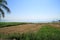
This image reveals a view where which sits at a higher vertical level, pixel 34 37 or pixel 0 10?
pixel 0 10

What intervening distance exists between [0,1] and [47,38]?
6.58 metres

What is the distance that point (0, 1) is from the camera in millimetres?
14305

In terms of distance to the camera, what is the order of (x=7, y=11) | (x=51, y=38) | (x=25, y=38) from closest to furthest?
(x=25, y=38) → (x=51, y=38) → (x=7, y=11)

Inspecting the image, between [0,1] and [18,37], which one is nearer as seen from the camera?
[18,37]

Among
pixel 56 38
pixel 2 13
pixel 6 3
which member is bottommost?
pixel 56 38

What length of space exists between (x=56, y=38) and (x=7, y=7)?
6.37m

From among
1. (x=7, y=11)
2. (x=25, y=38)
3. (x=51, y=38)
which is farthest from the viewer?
(x=7, y=11)

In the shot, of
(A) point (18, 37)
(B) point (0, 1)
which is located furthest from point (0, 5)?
(A) point (18, 37)

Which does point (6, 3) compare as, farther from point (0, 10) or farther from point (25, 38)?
point (25, 38)

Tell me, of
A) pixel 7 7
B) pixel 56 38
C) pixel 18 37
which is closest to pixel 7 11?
pixel 7 7

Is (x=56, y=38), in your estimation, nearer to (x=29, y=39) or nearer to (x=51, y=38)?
(x=51, y=38)

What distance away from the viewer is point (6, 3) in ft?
48.7

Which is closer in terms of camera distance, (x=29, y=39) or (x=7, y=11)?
(x=29, y=39)

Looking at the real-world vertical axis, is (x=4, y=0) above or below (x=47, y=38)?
above
